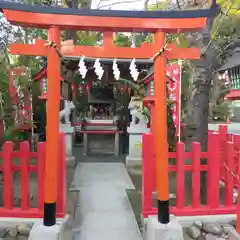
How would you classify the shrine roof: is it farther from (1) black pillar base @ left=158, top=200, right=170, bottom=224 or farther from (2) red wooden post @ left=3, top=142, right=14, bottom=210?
(1) black pillar base @ left=158, top=200, right=170, bottom=224

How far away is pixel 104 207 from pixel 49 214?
1.65 meters

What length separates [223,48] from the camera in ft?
19.5

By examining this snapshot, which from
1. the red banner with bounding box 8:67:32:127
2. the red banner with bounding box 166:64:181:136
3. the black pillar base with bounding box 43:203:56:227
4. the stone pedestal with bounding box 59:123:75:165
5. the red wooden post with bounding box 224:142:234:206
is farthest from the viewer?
the stone pedestal with bounding box 59:123:75:165

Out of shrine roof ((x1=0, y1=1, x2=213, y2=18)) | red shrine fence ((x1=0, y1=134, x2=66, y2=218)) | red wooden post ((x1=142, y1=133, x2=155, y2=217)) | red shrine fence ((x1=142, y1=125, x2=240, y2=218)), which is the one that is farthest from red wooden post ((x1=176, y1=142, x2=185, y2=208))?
shrine roof ((x1=0, y1=1, x2=213, y2=18))

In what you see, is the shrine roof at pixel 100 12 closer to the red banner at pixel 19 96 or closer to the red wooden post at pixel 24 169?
the red wooden post at pixel 24 169

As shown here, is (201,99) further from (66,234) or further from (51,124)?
(66,234)

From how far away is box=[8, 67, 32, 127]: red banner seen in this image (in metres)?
8.05

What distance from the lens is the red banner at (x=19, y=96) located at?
8055mm

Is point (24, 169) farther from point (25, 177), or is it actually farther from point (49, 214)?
point (49, 214)

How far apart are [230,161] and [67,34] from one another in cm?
945

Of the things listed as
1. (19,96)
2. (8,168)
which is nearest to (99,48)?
(8,168)

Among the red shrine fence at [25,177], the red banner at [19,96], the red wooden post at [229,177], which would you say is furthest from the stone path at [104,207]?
the red banner at [19,96]

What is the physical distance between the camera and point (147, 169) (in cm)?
429

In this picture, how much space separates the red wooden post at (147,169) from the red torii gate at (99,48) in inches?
12.8
